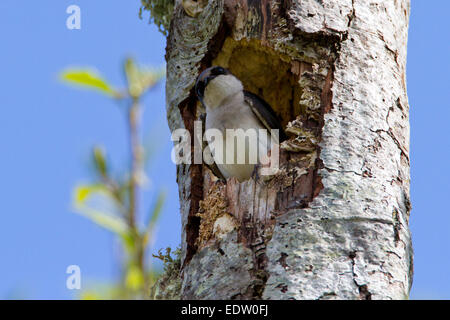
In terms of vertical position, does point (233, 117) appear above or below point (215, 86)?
below

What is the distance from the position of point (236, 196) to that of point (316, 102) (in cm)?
83

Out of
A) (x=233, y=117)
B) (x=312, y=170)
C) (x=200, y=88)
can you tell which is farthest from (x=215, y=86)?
(x=312, y=170)

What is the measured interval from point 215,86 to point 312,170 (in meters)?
1.46

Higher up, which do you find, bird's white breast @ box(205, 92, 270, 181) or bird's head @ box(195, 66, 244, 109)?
bird's head @ box(195, 66, 244, 109)

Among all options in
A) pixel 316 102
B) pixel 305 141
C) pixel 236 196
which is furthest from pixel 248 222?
pixel 316 102

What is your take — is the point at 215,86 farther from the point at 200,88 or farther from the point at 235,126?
the point at 235,126

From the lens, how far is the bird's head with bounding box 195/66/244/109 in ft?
A: 17.8

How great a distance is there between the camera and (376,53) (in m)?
4.78

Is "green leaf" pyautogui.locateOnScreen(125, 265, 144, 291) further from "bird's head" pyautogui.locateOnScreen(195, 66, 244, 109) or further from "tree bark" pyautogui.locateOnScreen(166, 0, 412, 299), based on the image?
"bird's head" pyautogui.locateOnScreen(195, 66, 244, 109)

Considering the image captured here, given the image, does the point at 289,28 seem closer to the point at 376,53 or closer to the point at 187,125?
the point at 376,53

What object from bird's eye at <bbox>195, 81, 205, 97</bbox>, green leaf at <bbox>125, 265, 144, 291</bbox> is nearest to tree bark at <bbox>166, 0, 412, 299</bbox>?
bird's eye at <bbox>195, 81, 205, 97</bbox>

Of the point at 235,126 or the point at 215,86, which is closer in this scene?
the point at 215,86

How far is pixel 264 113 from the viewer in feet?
18.8

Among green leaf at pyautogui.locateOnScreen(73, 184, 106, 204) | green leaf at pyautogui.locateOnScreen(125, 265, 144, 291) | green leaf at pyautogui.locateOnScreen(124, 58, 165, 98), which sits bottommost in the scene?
green leaf at pyautogui.locateOnScreen(125, 265, 144, 291)
